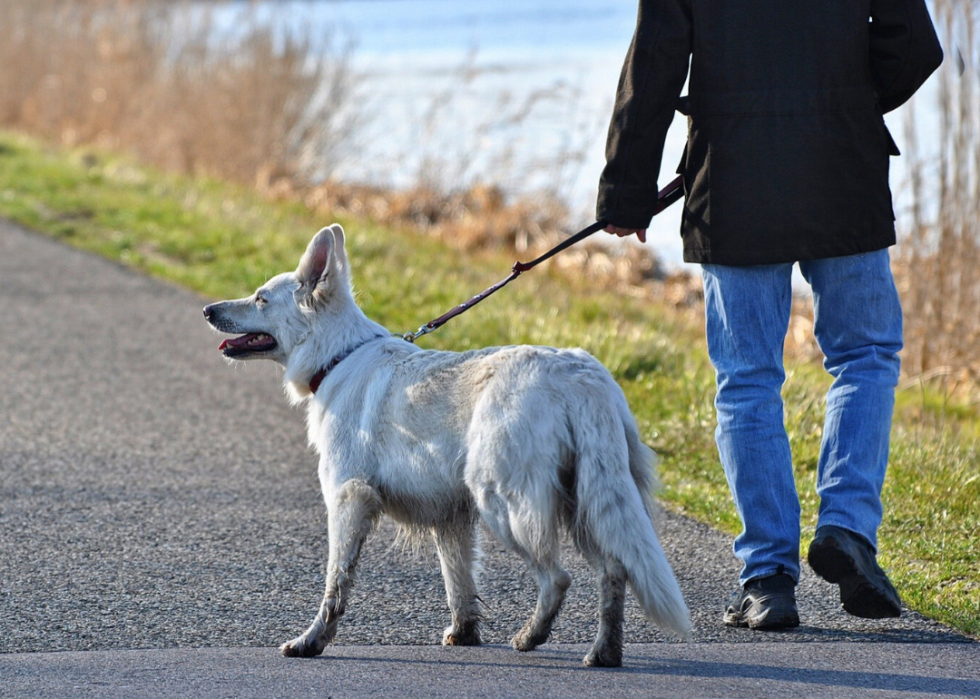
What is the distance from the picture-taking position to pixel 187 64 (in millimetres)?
15680

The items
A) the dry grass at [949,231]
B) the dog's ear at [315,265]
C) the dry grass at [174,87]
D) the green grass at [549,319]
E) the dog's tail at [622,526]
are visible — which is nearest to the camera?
the dog's tail at [622,526]

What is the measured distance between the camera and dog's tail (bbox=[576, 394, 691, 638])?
3.56 meters

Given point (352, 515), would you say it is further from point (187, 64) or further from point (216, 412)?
point (187, 64)

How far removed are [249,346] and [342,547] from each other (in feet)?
2.96

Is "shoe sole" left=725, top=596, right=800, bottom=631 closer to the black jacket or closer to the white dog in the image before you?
the white dog

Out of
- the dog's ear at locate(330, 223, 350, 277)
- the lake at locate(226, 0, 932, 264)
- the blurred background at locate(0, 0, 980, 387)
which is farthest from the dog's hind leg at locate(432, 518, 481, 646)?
the lake at locate(226, 0, 932, 264)

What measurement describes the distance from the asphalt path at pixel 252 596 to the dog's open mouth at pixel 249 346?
87 cm

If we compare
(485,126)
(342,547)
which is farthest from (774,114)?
(485,126)

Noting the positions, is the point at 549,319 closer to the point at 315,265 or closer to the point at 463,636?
the point at 315,265

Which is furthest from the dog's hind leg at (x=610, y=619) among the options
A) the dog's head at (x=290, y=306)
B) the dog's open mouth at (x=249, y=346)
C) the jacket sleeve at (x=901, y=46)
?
the jacket sleeve at (x=901, y=46)

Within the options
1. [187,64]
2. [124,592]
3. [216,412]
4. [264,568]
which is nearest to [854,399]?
[264,568]

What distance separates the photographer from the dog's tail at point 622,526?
3.56 m

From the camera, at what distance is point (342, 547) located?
4008 millimetres

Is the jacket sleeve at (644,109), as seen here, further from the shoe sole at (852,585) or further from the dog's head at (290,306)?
the shoe sole at (852,585)
